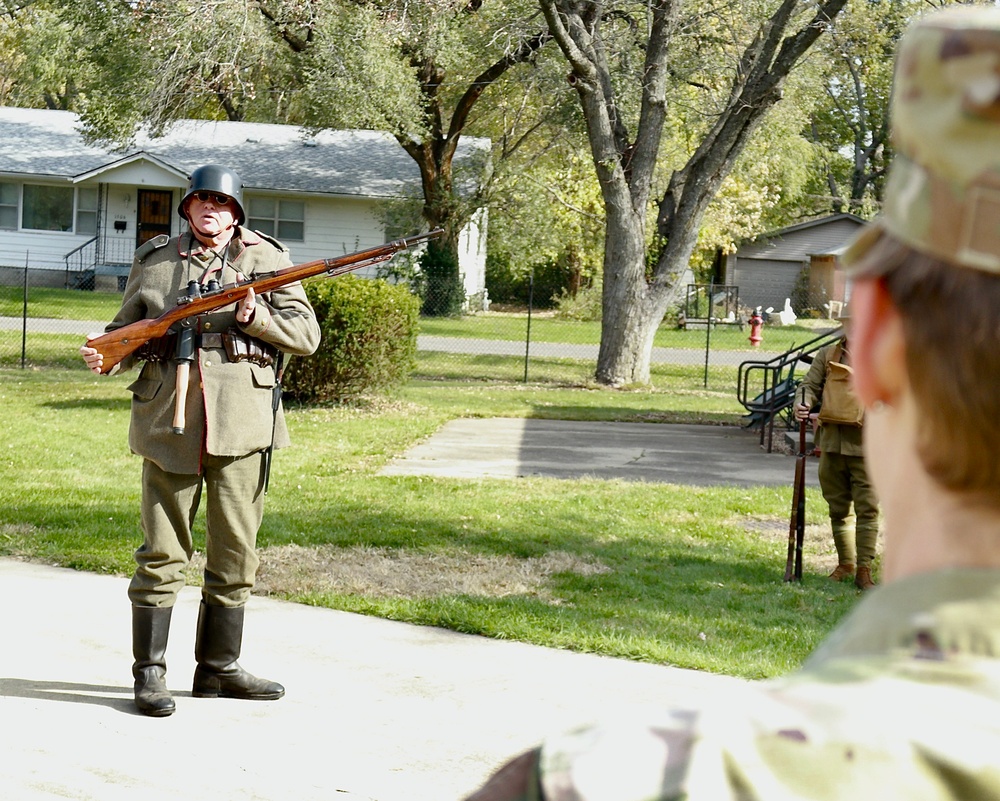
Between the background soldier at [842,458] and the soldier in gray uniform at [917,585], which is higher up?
the soldier in gray uniform at [917,585]

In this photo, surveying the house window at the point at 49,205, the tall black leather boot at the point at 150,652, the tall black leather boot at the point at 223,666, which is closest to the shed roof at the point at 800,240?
the house window at the point at 49,205

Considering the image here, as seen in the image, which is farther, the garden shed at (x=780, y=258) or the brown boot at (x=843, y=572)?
the garden shed at (x=780, y=258)

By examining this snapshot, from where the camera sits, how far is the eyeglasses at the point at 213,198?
523cm

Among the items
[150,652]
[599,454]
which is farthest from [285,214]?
[150,652]

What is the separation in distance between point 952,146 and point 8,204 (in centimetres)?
4102

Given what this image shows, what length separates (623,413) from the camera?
16.8m

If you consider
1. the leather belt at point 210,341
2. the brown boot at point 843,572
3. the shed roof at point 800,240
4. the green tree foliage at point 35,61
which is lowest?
the brown boot at point 843,572

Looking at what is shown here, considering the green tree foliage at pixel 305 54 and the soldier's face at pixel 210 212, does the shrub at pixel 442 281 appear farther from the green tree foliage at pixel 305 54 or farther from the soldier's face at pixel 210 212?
the soldier's face at pixel 210 212

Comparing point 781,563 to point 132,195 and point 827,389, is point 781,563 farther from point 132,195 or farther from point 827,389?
point 132,195

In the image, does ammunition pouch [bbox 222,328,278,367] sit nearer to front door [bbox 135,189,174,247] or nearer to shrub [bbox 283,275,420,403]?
shrub [bbox 283,275,420,403]

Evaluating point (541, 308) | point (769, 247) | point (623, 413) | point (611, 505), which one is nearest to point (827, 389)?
point (611, 505)

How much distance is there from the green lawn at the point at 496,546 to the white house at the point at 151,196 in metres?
25.3

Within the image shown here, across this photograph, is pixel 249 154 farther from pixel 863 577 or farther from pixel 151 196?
pixel 863 577

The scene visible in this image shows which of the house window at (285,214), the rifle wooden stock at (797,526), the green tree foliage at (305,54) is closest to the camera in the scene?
the rifle wooden stock at (797,526)
